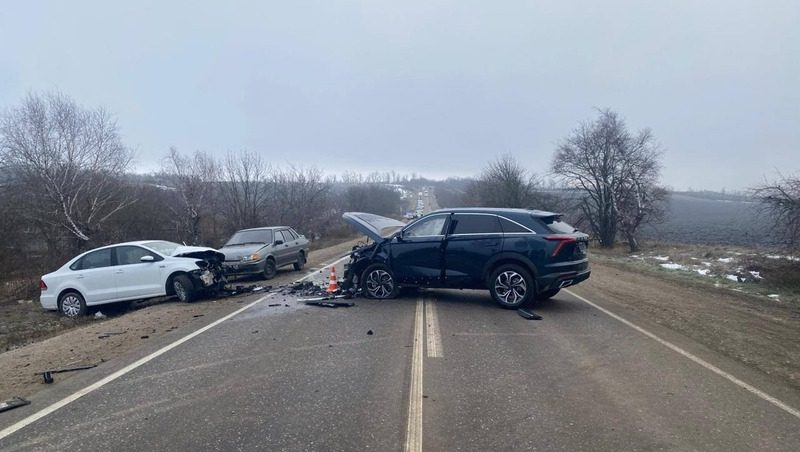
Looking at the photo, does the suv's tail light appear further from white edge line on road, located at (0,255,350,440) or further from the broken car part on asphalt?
the broken car part on asphalt

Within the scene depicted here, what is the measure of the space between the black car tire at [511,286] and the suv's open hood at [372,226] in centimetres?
253

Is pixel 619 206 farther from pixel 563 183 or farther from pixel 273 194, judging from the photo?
pixel 273 194

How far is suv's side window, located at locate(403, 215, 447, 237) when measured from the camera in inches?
404

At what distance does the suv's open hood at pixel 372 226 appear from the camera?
1083 centimetres

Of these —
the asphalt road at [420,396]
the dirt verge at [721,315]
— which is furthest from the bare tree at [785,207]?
the asphalt road at [420,396]

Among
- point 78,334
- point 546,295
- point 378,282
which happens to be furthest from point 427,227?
point 78,334

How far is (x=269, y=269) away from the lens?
630 inches

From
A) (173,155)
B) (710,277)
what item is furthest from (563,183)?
(173,155)

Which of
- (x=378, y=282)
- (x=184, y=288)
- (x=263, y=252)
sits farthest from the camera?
(x=263, y=252)

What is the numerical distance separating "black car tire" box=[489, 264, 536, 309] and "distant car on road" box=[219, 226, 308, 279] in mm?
7763

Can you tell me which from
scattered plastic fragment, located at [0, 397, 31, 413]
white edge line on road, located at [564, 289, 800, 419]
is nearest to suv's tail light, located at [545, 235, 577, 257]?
white edge line on road, located at [564, 289, 800, 419]

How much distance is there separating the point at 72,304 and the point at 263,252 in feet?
16.9

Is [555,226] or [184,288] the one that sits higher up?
[555,226]

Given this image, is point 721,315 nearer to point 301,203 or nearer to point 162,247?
point 162,247
